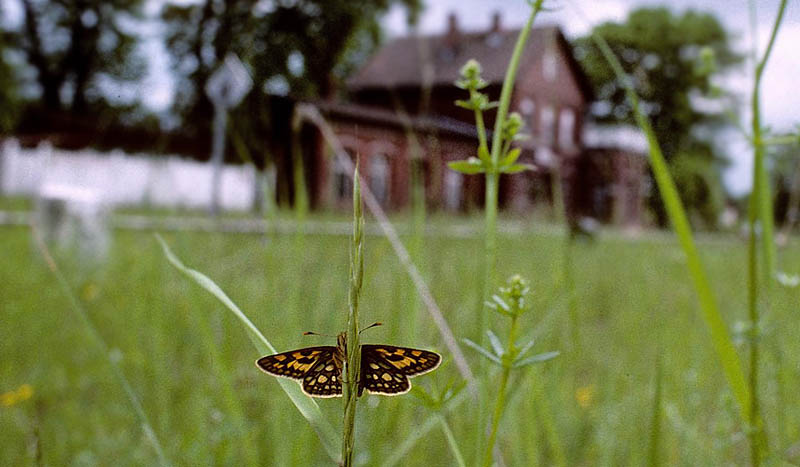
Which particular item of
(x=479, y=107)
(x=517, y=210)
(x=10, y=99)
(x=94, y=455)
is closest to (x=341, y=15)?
(x=517, y=210)

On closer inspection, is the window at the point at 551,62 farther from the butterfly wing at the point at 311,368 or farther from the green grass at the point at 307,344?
the butterfly wing at the point at 311,368

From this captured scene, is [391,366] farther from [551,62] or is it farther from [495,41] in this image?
[495,41]

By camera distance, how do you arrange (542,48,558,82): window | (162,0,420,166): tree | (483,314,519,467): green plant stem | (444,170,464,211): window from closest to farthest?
(483,314,519,467): green plant stem, (542,48,558,82): window, (162,0,420,166): tree, (444,170,464,211): window

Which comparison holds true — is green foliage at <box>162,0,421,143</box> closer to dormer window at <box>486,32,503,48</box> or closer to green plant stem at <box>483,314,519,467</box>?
dormer window at <box>486,32,503,48</box>

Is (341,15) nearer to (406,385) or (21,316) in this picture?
(21,316)

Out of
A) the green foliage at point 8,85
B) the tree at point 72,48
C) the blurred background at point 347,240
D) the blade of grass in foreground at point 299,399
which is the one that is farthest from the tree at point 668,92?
the green foliage at point 8,85

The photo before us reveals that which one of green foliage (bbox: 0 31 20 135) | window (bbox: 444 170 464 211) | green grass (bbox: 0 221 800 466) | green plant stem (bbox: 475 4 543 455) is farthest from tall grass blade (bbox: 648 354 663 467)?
green foliage (bbox: 0 31 20 135)

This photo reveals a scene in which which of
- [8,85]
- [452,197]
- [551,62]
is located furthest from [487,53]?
[8,85]

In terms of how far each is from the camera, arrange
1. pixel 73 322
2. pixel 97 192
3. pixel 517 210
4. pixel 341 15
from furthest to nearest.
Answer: pixel 97 192 < pixel 73 322 < pixel 341 15 < pixel 517 210
